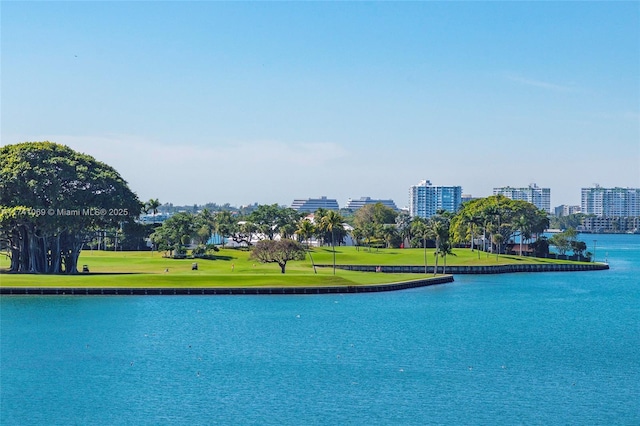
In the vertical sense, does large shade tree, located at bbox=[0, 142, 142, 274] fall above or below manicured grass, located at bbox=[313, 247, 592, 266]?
above

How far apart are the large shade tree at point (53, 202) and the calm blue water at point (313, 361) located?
58.2ft

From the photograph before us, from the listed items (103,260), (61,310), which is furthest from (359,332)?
(103,260)

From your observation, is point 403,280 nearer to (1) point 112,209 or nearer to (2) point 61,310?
(1) point 112,209

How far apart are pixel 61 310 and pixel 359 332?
34.4 meters

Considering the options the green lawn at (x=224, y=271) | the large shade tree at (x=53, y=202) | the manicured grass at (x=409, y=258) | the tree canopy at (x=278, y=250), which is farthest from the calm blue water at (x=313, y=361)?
the manicured grass at (x=409, y=258)

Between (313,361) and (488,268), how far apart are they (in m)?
108

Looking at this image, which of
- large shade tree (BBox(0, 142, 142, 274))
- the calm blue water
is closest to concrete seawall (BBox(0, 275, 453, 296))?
the calm blue water

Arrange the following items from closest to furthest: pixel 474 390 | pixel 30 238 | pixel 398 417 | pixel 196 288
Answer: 1. pixel 398 417
2. pixel 474 390
3. pixel 196 288
4. pixel 30 238

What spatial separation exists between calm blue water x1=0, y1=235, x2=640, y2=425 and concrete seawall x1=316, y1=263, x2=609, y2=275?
5108cm

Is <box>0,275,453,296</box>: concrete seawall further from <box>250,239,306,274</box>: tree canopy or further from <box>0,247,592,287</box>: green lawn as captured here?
<box>250,239,306,274</box>: tree canopy

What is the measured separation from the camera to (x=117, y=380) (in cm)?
6225

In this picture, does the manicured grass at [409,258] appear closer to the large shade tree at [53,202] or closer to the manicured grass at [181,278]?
the manicured grass at [181,278]

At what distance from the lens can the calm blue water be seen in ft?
179

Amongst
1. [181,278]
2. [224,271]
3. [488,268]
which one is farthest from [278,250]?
[488,268]
